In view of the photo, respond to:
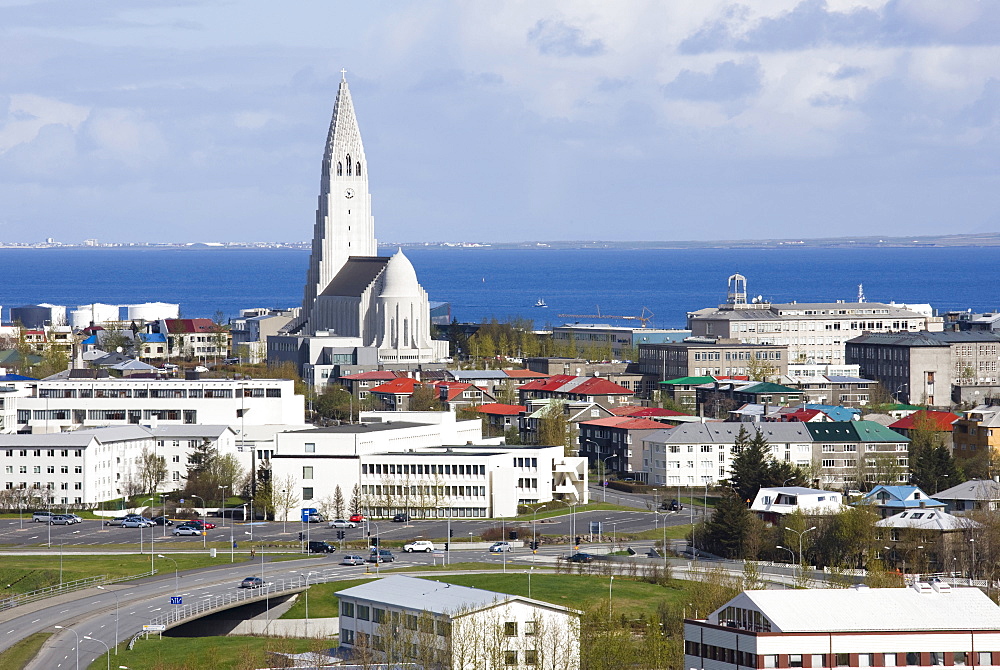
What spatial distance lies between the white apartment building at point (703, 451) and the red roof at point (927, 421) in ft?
20.9

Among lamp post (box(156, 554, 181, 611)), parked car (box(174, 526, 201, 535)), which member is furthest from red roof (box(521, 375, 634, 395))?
lamp post (box(156, 554, 181, 611))

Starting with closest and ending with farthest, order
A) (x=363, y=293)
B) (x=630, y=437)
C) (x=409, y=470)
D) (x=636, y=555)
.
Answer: (x=636, y=555) < (x=409, y=470) < (x=630, y=437) < (x=363, y=293)

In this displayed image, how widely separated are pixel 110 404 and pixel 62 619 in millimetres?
41237

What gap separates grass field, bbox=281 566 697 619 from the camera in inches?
2334

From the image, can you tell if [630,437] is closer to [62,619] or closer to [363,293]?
[62,619]

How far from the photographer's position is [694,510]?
80.8 m

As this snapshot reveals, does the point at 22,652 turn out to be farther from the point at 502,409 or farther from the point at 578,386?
the point at 578,386

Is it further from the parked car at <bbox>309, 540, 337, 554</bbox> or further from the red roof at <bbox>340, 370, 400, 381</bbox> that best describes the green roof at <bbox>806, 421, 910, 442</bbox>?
the red roof at <bbox>340, 370, 400, 381</bbox>

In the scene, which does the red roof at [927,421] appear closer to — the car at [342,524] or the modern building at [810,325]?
the car at [342,524]

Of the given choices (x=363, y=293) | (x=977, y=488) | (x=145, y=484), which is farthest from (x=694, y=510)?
(x=363, y=293)

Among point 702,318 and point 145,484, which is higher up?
point 702,318

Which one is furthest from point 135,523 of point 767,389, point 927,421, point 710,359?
point 710,359

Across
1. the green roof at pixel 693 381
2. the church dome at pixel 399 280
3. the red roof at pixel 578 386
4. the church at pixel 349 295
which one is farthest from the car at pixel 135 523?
the church dome at pixel 399 280

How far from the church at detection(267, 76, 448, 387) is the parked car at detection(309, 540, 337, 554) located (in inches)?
2353
